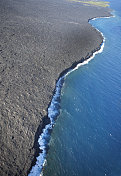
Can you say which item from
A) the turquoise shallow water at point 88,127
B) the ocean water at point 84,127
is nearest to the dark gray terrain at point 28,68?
the ocean water at point 84,127

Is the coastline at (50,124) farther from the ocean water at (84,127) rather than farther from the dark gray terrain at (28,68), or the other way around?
the dark gray terrain at (28,68)

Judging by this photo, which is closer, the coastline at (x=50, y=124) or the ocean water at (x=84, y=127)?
the coastline at (x=50, y=124)

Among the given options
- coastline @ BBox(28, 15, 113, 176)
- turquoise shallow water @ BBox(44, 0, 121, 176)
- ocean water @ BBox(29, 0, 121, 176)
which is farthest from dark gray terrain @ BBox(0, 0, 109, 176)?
turquoise shallow water @ BBox(44, 0, 121, 176)

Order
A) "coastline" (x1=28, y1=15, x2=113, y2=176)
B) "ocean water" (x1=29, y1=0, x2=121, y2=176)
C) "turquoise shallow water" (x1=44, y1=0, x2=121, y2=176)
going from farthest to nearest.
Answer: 1. "turquoise shallow water" (x1=44, y1=0, x2=121, y2=176)
2. "ocean water" (x1=29, y1=0, x2=121, y2=176)
3. "coastline" (x1=28, y1=15, x2=113, y2=176)

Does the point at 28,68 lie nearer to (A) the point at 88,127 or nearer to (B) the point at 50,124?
(B) the point at 50,124

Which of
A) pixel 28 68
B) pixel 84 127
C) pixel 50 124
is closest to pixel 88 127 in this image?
pixel 84 127

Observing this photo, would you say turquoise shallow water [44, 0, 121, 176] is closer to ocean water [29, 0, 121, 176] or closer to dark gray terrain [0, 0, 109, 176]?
ocean water [29, 0, 121, 176]
